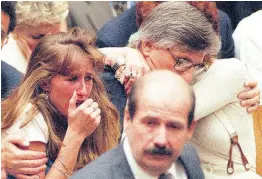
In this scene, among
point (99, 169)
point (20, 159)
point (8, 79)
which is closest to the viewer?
point (99, 169)

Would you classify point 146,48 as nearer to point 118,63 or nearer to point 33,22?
point 118,63

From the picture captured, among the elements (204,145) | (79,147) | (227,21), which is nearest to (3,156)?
(79,147)

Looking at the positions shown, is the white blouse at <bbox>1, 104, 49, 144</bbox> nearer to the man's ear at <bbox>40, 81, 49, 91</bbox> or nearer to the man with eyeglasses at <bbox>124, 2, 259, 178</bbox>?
the man's ear at <bbox>40, 81, 49, 91</bbox>

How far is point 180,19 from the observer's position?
1.42 meters

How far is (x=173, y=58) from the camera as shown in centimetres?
141

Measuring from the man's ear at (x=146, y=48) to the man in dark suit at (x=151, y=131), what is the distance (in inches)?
11.4

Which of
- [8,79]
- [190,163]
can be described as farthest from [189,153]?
[8,79]

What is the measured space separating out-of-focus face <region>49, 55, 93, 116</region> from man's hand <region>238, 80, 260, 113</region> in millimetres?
326

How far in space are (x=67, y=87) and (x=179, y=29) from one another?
0.25 m

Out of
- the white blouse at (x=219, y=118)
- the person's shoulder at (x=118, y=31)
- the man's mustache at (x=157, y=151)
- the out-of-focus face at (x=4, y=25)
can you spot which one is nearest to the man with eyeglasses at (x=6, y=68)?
the out-of-focus face at (x=4, y=25)

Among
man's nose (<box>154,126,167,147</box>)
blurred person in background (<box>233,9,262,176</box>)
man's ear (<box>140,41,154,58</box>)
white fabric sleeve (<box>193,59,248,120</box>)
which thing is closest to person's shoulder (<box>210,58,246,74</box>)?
white fabric sleeve (<box>193,59,248,120</box>)

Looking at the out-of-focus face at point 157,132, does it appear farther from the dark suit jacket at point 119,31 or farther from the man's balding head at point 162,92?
the dark suit jacket at point 119,31

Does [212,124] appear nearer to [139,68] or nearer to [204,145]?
[204,145]

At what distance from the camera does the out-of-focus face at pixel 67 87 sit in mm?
1336
